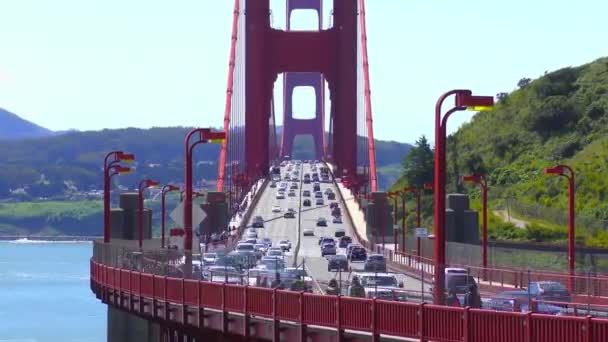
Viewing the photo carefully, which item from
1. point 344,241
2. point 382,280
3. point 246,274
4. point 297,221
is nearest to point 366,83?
point 297,221

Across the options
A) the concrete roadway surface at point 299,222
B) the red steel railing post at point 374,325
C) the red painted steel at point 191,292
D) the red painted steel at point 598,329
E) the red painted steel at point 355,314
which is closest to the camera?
the red painted steel at point 598,329

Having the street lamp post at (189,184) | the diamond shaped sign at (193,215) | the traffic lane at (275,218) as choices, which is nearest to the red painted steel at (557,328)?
the street lamp post at (189,184)

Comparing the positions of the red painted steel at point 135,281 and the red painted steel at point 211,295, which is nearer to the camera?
the red painted steel at point 211,295

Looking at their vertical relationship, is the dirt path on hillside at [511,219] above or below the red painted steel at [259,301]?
above

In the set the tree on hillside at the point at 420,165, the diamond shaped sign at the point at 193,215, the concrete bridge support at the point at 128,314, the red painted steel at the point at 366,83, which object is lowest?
the concrete bridge support at the point at 128,314

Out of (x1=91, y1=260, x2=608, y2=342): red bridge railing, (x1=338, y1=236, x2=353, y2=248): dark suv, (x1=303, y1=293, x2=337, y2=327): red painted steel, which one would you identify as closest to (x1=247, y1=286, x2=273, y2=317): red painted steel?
(x1=91, y1=260, x2=608, y2=342): red bridge railing

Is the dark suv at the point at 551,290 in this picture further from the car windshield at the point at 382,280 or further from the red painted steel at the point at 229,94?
the red painted steel at the point at 229,94

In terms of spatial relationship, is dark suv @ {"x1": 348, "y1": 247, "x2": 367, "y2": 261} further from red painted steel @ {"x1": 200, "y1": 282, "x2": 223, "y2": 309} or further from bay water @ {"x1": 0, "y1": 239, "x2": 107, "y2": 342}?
red painted steel @ {"x1": 200, "y1": 282, "x2": 223, "y2": 309}
